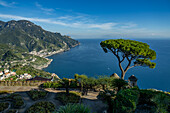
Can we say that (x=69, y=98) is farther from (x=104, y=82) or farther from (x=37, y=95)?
(x=104, y=82)

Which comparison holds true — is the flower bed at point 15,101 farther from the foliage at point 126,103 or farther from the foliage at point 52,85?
the foliage at point 126,103

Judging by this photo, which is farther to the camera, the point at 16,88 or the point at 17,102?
the point at 16,88

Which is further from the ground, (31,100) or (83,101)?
(83,101)

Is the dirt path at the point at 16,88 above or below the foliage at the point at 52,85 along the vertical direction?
below

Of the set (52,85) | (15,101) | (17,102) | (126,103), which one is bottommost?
(15,101)

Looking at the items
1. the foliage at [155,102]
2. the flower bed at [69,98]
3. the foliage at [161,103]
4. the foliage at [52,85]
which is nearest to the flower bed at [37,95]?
the flower bed at [69,98]

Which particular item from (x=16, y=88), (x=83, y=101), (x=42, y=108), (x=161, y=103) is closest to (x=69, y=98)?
(x=83, y=101)

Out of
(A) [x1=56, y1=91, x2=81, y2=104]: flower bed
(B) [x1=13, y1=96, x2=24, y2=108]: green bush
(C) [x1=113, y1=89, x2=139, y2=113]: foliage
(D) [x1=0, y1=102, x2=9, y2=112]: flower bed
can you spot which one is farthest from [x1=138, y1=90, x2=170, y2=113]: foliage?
(D) [x1=0, y1=102, x2=9, y2=112]: flower bed

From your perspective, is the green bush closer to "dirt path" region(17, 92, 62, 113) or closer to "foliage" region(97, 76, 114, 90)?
"dirt path" region(17, 92, 62, 113)
